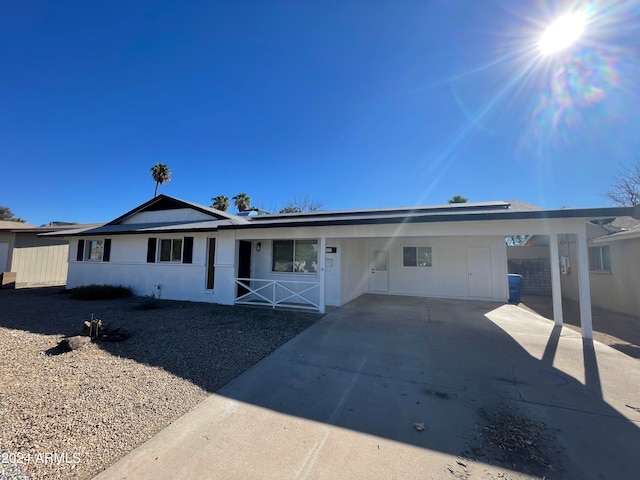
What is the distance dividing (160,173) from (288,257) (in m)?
23.3

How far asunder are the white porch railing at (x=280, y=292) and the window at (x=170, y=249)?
303 cm

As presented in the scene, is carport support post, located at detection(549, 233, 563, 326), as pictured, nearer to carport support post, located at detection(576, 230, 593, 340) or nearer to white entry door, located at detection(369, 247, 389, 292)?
carport support post, located at detection(576, 230, 593, 340)

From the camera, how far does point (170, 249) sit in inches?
416

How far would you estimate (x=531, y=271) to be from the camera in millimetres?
13695

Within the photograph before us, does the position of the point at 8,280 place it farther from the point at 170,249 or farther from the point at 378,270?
the point at 378,270

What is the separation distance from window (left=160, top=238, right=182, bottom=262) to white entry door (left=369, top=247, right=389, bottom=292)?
8.39 metres

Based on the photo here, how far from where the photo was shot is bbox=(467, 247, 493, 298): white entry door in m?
10.8

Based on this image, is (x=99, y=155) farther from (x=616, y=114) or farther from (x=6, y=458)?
(x=616, y=114)

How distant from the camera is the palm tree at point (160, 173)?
26047mm

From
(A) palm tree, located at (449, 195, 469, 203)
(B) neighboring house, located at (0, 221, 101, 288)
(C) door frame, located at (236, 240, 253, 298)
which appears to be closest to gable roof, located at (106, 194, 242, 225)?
(C) door frame, located at (236, 240, 253, 298)

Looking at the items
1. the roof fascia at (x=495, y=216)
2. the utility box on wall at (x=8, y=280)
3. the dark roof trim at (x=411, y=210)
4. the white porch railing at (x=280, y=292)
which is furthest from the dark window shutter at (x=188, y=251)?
the utility box on wall at (x=8, y=280)

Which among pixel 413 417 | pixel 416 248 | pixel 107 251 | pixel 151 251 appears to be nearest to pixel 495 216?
pixel 413 417

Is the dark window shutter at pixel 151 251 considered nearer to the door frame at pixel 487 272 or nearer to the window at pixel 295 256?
the window at pixel 295 256

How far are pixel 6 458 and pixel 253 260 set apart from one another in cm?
830
